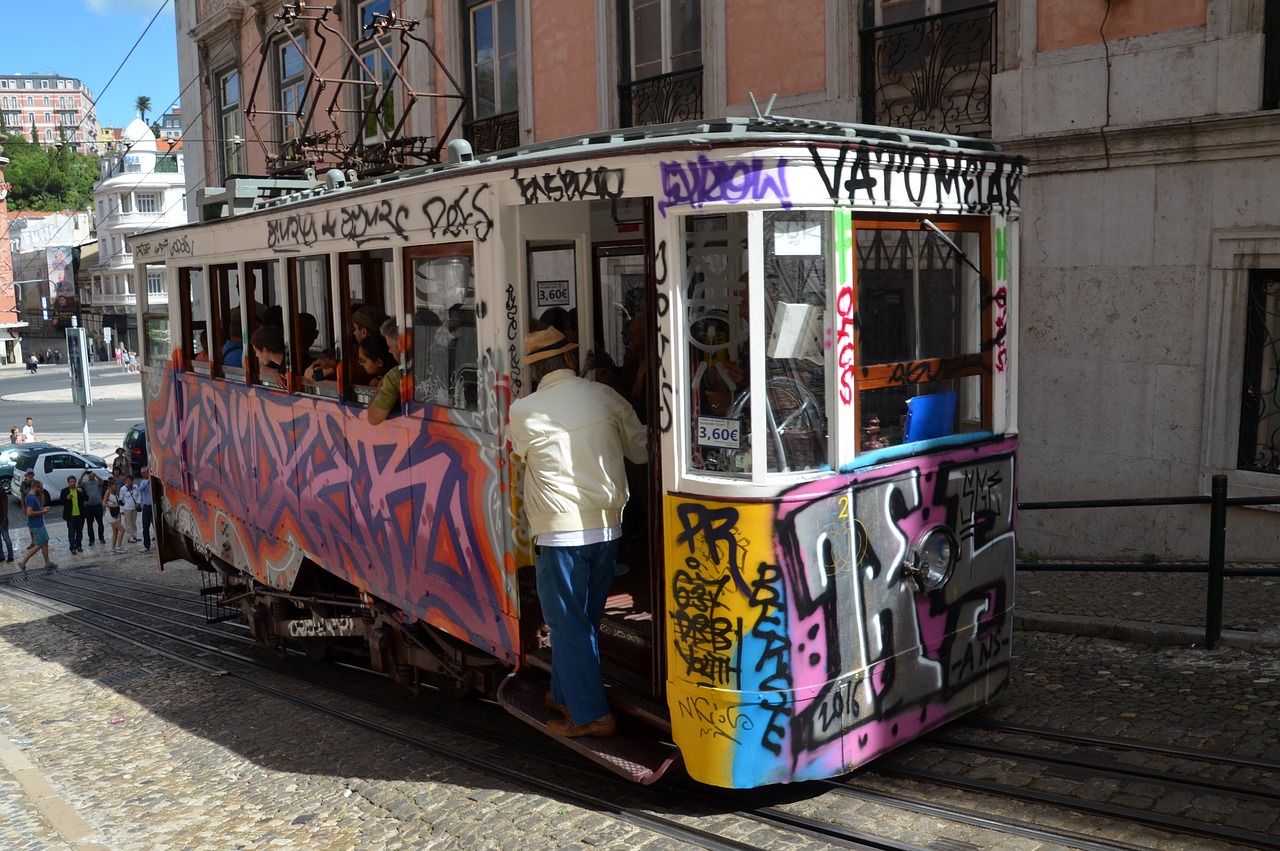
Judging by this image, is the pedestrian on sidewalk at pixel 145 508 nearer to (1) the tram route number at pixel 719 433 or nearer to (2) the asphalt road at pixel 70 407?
(2) the asphalt road at pixel 70 407

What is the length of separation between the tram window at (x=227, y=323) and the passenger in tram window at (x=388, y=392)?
8.26 ft

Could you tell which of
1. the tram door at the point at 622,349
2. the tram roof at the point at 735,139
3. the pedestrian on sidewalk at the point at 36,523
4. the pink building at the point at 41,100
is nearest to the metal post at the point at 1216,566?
the tram roof at the point at 735,139

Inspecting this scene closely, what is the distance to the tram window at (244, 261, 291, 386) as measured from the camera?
804 cm

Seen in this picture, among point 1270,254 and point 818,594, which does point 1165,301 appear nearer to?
point 1270,254

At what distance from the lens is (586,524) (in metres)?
5.09

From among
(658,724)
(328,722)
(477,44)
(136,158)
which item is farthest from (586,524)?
(136,158)

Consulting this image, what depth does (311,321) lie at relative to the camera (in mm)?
7473

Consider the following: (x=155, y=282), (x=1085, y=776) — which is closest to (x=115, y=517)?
(x=155, y=282)

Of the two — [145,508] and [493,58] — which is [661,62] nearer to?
[493,58]

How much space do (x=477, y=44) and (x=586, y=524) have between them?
1362cm

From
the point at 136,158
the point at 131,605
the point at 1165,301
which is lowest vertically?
the point at 131,605

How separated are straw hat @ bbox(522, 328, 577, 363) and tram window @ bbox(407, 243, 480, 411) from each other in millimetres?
441

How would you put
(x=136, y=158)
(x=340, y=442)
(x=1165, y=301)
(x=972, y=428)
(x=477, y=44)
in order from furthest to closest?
(x=136, y=158)
(x=477, y=44)
(x=1165, y=301)
(x=340, y=442)
(x=972, y=428)

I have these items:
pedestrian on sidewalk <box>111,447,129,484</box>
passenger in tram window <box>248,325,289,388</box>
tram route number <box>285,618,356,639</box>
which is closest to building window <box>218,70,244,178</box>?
pedestrian on sidewalk <box>111,447,129,484</box>
